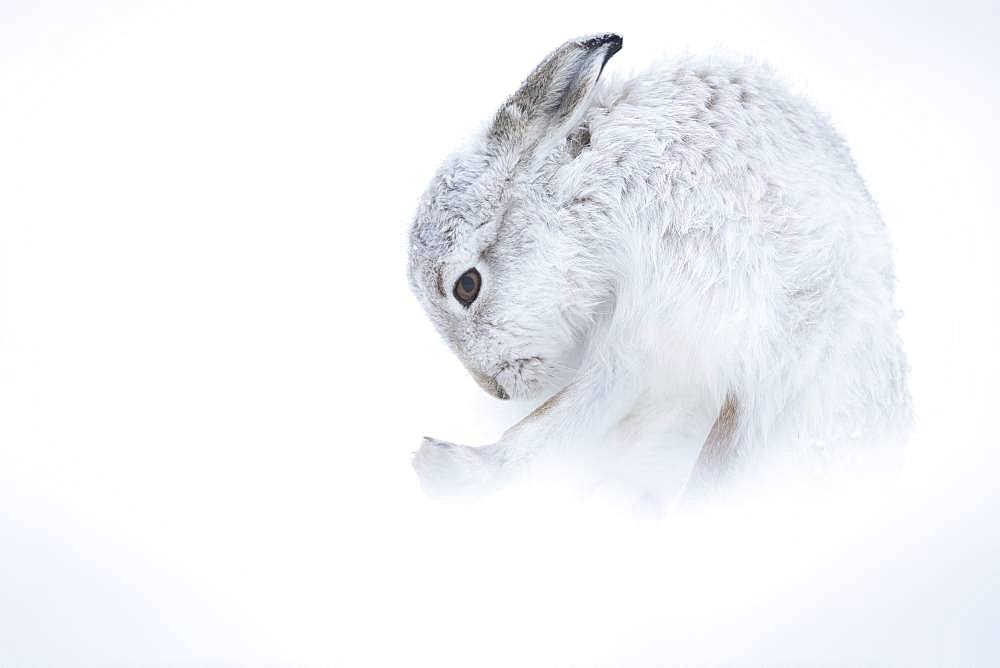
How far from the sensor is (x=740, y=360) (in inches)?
140

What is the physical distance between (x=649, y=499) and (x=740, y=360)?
1.96 feet

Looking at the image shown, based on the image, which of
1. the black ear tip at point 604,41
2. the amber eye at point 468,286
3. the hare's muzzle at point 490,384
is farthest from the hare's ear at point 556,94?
the hare's muzzle at point 490,384

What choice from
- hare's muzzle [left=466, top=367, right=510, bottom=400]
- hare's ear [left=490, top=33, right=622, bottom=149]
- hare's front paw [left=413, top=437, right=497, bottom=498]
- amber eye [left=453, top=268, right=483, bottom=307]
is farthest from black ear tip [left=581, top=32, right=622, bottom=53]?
hare's front paw [left=413, top=437, right=497, bottom=498]

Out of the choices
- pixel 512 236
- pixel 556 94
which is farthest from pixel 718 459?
pixel 556 94

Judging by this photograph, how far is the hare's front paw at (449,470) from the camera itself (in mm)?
3385

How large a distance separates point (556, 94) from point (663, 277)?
2.20 ft

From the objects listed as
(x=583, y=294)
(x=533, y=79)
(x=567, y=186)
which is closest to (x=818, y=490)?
(x=583, y=294)

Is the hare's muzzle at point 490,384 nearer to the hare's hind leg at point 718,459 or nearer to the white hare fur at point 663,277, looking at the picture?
the white hare fur at point 663,277

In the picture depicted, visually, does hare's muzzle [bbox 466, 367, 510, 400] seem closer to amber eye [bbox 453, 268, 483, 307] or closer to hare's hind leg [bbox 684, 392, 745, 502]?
amber eye [bbox 453, 268, 483, 307]

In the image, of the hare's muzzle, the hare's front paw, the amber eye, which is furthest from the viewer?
the hare's muzzle

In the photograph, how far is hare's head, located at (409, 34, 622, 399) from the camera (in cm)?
373

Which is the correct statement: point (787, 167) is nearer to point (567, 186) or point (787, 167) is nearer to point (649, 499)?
point (567, 186)

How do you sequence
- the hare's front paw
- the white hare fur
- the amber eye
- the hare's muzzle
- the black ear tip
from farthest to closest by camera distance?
1. the hare's muzzle
2. the amber eye
3. the black ear tip
4. the white hare fur
5. the hare's front paw

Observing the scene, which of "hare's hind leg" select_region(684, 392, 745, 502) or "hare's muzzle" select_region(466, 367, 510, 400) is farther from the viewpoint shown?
"hare's muzzle" select_region(466, 367, 510, 400)
